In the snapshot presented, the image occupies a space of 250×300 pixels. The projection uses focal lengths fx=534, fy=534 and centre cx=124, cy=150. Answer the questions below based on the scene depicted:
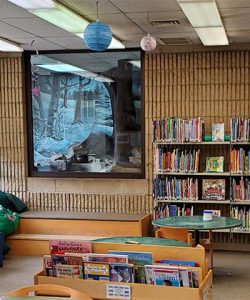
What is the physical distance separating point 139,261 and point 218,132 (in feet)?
14.3

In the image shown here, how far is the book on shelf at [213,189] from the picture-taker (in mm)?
7605

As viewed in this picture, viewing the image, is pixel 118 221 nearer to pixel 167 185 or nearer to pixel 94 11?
pixel 167 185

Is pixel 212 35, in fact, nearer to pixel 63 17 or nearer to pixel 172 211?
pixel 63 17

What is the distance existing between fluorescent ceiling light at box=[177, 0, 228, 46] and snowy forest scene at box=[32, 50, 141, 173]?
79.8 inches

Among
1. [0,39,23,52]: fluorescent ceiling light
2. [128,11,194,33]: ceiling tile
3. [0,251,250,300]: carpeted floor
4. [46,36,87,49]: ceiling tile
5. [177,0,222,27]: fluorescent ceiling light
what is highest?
[46,36,87,49]: ceiling tile

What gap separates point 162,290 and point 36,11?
9.91 ft

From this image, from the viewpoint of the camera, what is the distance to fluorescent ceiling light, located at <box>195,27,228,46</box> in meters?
6.06

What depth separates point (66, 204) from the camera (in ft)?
27.8

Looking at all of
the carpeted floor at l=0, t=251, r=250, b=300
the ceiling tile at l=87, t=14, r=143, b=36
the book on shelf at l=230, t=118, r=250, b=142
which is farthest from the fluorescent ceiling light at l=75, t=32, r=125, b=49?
the carpeted floor at l=0, t=251, r=250, b=300

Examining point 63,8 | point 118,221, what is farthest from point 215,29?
point 118,221

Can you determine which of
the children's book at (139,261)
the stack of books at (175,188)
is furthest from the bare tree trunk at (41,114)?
the children's book at (139,261)

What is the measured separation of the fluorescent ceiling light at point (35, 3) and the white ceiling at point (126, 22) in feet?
0.90

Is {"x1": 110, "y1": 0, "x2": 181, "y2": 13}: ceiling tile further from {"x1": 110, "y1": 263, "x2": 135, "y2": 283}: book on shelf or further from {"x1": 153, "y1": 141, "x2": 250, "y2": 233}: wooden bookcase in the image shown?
{"x1": 110, "y1": 263, "x2": 135, "y2": 283}: book on shelf

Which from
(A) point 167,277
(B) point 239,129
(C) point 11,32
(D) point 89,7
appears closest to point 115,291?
(A) point 167,277
